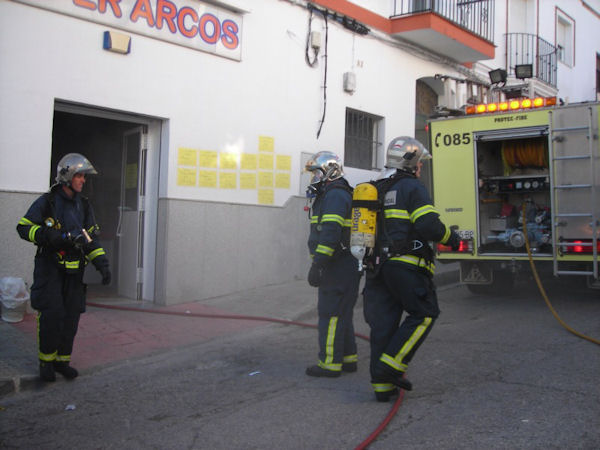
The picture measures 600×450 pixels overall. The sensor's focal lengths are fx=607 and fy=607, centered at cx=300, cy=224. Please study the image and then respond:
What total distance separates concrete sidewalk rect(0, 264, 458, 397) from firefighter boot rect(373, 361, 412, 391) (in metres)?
2.66

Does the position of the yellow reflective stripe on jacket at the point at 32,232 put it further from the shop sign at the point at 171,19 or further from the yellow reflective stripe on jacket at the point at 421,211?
the shop sign at the point at 171,19

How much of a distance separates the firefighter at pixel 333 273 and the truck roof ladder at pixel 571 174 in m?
3.58

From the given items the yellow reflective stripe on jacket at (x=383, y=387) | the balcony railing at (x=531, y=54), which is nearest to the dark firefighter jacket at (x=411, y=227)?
the yellow reflective stripe on jacket at (x=383, y=387)

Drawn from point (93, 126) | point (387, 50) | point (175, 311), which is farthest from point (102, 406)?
point (387, 50)

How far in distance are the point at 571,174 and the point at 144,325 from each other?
541cm

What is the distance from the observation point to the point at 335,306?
4938 mm

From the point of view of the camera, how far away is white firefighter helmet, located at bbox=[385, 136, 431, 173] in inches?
175

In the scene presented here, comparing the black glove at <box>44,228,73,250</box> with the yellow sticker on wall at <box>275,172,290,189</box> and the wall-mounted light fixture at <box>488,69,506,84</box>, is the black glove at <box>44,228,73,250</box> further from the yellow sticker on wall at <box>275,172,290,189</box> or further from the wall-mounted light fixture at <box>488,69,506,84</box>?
the wall-mounted light fixture at <box>488,69,506,84</box>

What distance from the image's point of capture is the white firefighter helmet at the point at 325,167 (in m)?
5.09

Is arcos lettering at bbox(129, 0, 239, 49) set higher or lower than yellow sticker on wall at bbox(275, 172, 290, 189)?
higher

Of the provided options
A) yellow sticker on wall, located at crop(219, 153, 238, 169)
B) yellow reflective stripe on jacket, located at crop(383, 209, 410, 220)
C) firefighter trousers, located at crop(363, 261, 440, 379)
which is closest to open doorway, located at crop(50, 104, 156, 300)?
yellow sticker on wall, located at crop(219, 153, 238, 169)

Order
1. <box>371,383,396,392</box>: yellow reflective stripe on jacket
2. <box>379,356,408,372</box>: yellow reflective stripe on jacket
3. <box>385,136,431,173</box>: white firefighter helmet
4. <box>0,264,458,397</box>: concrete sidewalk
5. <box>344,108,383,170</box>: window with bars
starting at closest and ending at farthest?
<box>379,356,408,372</box>: yellow reflective stripe on jacket → <box>371,383,396,392</box>: yellow reflective stripe on jacket → <box>385,136,431,173</box>: white firefighter helmet → <box>0,264,458,397</box>: concrete sidewalk → <box>344,108,383,170</box>: window with bars

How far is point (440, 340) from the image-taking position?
243 inches

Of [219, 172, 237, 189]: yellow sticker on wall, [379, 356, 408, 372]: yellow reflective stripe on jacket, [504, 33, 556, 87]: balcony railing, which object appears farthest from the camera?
[504, 33, 556, 87]: balcony railing
